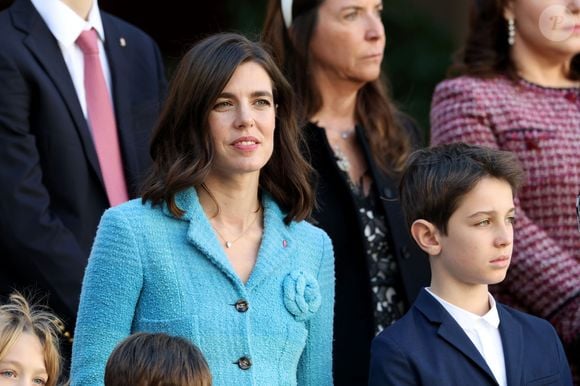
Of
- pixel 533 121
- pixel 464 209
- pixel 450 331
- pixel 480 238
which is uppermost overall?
pixel 533 121

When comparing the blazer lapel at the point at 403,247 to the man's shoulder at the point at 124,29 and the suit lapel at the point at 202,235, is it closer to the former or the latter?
the man's shoulder at the point at 124,29

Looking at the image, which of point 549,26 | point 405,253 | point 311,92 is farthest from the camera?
point 311,92

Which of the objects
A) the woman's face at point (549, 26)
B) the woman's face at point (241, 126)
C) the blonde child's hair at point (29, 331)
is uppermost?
the woman's face at point (549, 26)

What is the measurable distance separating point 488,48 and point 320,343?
65.7 inches

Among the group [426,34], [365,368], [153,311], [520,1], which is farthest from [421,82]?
[153,311]

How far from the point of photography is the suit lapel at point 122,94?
17.3 feet

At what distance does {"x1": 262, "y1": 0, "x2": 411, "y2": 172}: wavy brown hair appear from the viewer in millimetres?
5629

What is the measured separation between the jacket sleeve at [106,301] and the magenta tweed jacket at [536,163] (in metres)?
1.56

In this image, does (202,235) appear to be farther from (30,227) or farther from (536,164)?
(536,164)

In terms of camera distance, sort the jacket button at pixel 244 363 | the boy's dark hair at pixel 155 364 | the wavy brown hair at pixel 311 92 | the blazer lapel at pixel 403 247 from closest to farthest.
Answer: the boy's dark hair at pixel 155 364 < the jacket button at pixel 244 363 < the blazer lapel at pixel 403 247 < the wavy brown hair at pixel 311 92

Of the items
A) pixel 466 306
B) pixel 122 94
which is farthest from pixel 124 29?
pixel 466 306

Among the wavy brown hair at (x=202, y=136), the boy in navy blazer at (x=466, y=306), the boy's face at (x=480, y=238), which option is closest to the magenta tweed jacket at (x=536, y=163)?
the boy in navy blazer at (x=466, y=306)

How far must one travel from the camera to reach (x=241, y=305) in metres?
4.31

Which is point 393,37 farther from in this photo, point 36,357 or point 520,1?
point 36,357
